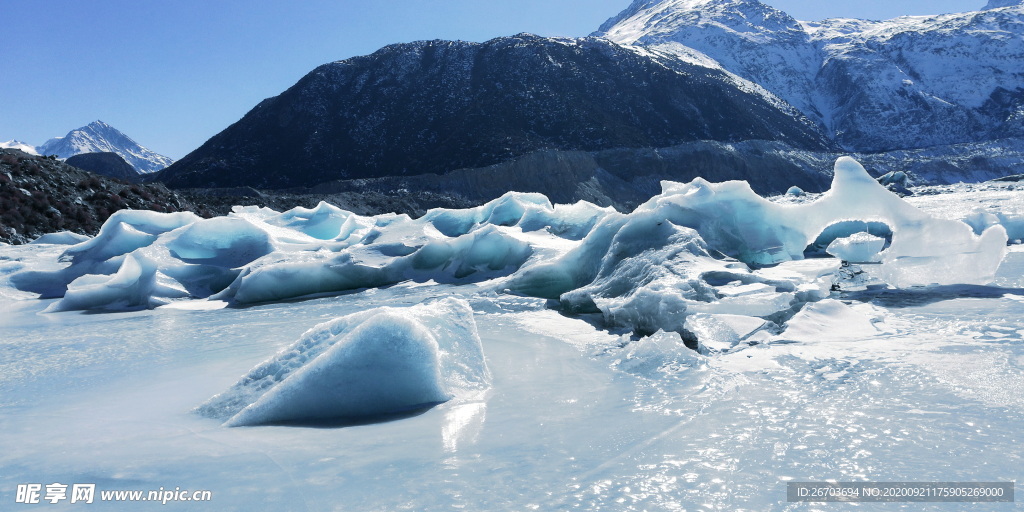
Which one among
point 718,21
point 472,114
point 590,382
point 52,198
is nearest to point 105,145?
point 472,114

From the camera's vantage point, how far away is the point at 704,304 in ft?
12.4

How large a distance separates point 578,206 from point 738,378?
6728 millimetres

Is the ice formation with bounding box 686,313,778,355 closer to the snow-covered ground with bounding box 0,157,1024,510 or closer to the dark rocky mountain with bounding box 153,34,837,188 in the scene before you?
the snow-covered ground with bounding box 0,157,1024,510

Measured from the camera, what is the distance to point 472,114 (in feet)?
126

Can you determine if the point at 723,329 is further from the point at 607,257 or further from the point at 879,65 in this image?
the point at 879,65

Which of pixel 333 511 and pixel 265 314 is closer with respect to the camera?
pixel 333 511

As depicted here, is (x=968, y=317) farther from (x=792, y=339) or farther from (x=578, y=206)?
(x=578, y=206)

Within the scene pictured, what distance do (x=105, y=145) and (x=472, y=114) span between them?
392ft

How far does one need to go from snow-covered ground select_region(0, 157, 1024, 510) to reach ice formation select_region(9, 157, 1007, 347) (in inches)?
1.2

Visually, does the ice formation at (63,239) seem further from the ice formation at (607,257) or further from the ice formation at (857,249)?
the ice formation at (857,249)

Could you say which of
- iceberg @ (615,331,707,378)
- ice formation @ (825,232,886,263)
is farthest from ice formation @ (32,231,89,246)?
ice formation @ (825,232,886,263)

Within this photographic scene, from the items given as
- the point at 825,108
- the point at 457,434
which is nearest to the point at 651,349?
the point at 457,434

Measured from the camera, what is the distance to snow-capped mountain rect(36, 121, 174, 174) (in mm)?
111125

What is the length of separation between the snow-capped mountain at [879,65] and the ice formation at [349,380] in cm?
5643
